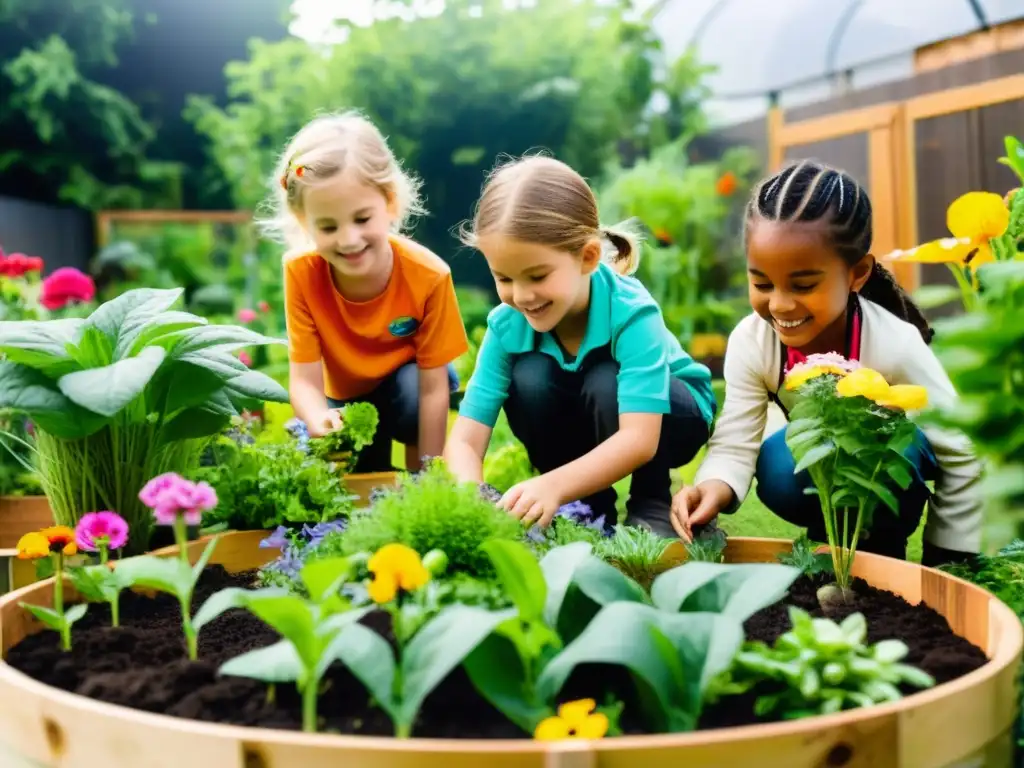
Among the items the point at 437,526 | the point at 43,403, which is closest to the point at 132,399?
the point at 43,403

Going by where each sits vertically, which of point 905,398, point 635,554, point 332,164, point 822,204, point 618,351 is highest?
point 332,164

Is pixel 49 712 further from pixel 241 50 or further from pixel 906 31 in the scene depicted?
pixel 241 50

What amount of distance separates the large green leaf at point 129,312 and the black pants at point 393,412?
93 centimetres

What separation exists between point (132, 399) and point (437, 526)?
65cm

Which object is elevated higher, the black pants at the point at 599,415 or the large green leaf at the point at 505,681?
the black pants at the point at 599,415

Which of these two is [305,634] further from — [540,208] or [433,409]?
[433,409]

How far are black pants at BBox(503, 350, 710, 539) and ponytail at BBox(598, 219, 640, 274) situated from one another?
0.99 ft

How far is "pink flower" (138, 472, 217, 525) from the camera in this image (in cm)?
124

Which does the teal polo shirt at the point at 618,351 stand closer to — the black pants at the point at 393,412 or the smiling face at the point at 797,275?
the smiling face at the point at 797,275

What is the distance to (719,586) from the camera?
136cm

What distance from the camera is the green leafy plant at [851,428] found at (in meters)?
1.54

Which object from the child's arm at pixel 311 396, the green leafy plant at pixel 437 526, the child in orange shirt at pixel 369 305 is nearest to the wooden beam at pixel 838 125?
the child in orange shirt at pixel 369 305

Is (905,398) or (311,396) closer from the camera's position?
(905,398)

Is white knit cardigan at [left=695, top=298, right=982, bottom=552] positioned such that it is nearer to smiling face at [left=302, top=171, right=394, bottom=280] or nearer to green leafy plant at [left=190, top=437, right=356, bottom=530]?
→ green leafy plant at [left=190, top=437, right=356, bottom=530]
